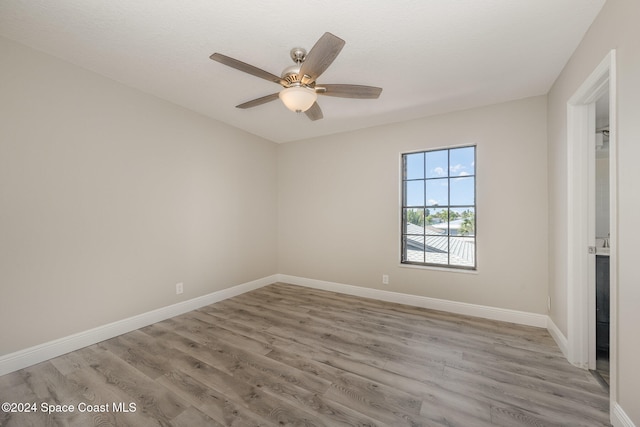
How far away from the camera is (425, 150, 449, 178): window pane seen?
3.49m

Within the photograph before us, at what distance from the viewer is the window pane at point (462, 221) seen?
3316 millimetres

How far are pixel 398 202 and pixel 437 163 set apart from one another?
2.48ft

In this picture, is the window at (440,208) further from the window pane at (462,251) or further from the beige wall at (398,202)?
the beige wall at (398,202)

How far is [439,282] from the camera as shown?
342 centimetres

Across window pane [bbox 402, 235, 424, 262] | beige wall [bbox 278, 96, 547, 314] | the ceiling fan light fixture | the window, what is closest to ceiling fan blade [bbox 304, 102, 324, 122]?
the ceiling fan light fixture

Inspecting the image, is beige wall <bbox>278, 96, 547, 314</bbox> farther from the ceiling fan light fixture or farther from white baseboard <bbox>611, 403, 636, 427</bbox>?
the ceiling fan light fixture

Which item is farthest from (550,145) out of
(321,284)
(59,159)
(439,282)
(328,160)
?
(59,159)

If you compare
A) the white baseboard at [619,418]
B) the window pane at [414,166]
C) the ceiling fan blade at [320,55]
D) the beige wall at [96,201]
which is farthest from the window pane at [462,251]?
the beige wall at [96,201]

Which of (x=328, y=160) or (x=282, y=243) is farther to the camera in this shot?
(x=282, y=243)

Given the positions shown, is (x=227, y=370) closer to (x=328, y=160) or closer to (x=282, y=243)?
(x=282, y=243)

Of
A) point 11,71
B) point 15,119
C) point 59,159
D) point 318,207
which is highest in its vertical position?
point 11,71

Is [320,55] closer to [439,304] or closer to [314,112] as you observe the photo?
[314,112]

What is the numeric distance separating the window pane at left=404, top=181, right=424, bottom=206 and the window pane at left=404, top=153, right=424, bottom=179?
0.34 ft

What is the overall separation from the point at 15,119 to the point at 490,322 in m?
5.08
